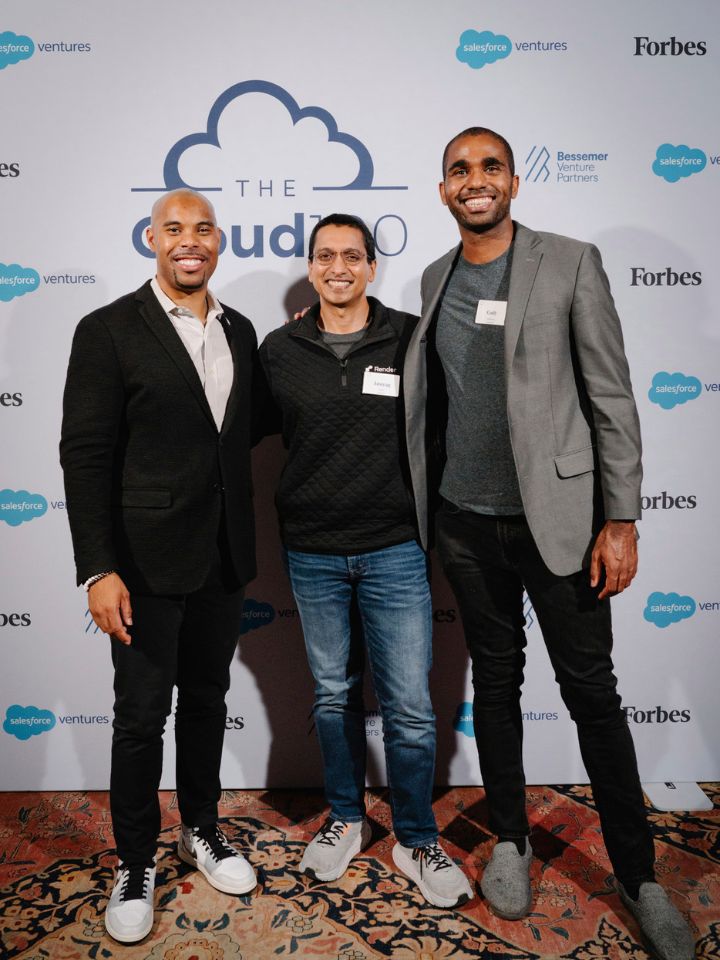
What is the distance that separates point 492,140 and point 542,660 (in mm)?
1761

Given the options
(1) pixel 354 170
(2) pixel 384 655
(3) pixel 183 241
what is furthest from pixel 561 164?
(2) pixel 384 655

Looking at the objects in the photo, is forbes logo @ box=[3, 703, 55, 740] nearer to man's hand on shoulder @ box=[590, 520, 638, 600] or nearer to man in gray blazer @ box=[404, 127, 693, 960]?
man in gray blazer @ box=[404, 127, 693, 960]

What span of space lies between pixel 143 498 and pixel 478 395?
2.99 ft

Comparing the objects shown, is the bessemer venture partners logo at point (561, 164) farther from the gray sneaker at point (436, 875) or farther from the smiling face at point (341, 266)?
the gray sneaker at point (436, 875)

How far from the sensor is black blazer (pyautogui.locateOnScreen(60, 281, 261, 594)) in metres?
1.78

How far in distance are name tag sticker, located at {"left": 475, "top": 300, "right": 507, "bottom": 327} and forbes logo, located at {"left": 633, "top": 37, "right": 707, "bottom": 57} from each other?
4.07 feet

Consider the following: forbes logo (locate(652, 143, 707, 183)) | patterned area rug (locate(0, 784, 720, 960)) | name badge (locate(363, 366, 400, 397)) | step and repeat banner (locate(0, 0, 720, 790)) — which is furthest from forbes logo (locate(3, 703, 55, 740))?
forbes logo (locate(652, 143, 707, 183))

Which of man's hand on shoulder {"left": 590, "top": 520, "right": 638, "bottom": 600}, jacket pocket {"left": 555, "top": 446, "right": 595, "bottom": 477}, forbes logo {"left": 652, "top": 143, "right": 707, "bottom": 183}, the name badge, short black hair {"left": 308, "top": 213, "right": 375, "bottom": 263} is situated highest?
forbes logo {"left": 652, "top": 143, "right": 707, "bottom": 183}

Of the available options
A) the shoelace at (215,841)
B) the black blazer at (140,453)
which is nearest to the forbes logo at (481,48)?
the black blazer at (140,453)

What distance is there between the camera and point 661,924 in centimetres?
180

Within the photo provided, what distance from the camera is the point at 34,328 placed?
8.22 ft

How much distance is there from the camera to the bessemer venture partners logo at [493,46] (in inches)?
94.2

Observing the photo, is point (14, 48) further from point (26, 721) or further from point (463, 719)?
point (463, 719)

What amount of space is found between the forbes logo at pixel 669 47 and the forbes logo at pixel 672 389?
105 cm
